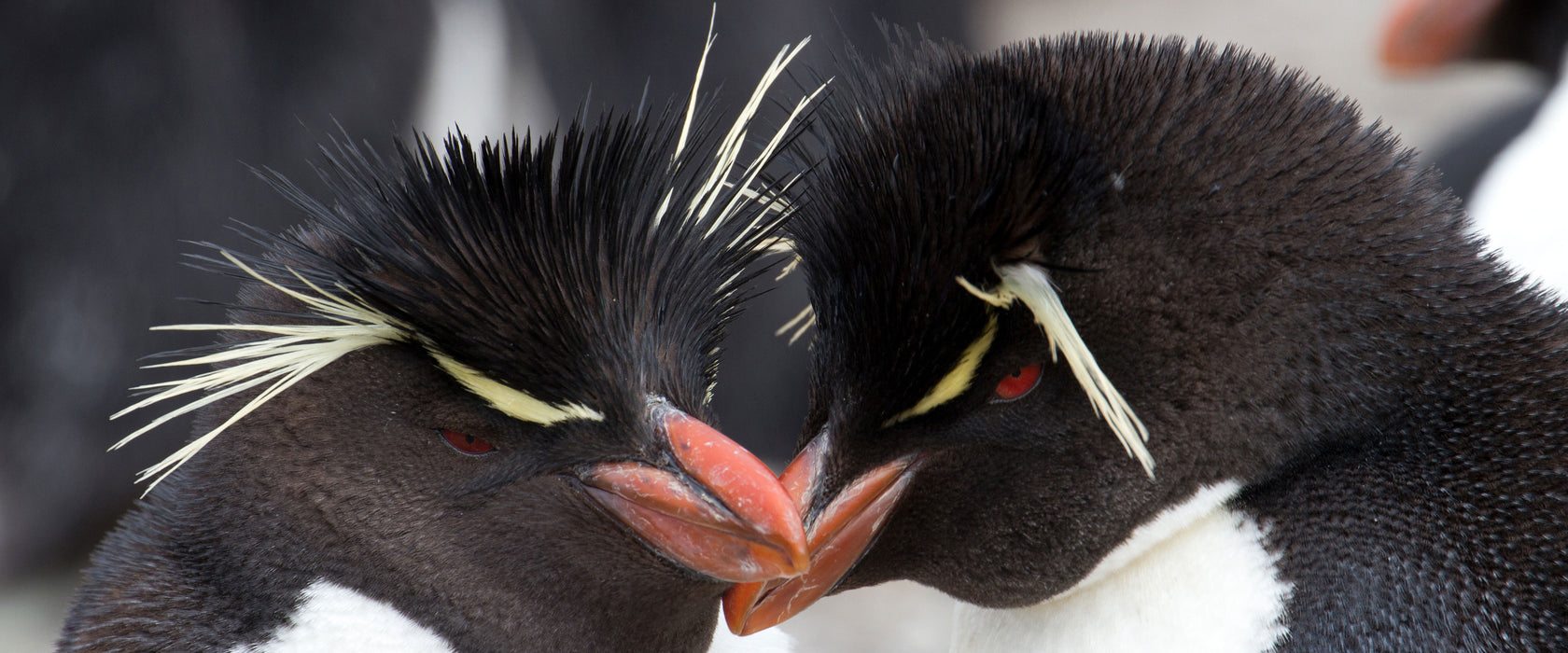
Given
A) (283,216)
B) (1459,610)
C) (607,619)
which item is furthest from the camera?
(283,216)

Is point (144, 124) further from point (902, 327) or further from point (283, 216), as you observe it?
point (902, 327)

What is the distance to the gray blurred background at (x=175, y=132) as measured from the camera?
7.41 ft

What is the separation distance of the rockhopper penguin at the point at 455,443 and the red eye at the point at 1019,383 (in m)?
0.23

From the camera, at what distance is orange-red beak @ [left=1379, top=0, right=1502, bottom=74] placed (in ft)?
9.25

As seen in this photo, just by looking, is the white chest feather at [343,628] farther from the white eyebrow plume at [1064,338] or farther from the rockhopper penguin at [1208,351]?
the white eyebrow plume at [1064,338]

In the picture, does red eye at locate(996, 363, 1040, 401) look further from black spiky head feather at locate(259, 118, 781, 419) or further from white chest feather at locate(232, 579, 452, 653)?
white chest feather at locate(232, 579, 452, 653)

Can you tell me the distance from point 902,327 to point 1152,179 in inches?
9.2

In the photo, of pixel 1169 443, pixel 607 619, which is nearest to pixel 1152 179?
pixel 1169 443

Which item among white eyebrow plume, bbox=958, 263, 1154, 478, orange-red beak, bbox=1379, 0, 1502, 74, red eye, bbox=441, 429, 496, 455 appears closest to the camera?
white eyebrow plume, bbox=958, 263, 1154, 478

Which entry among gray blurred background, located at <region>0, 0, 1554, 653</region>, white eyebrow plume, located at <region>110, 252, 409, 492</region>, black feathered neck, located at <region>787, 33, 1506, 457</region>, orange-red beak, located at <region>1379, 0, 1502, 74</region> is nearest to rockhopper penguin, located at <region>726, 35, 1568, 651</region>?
black feathered neck, located at <region>787, 33, 1506, 457</region>

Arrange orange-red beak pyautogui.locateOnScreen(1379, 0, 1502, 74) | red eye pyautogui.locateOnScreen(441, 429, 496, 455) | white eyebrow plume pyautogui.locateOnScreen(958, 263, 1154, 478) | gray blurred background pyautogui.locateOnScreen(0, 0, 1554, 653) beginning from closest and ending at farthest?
white eyebrow plume pyautogui.locateOnScreen(958, 263, 1154, 478) → red eye pyautogui.locateOnScreen(441, 429, 496, 455) → gray blurred background pyautogui.locateOnScreen(0, 0, 1554, 653) → orange-red beak pyautogui.locateOnScreen(1379, 0, 1502, 74)

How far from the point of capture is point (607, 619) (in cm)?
118

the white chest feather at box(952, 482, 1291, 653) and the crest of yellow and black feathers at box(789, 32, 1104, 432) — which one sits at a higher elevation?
the crest of yellow and black feathers at box(789, 32, 1104, 432)

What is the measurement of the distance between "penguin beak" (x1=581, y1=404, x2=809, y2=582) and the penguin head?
0.31 ft
